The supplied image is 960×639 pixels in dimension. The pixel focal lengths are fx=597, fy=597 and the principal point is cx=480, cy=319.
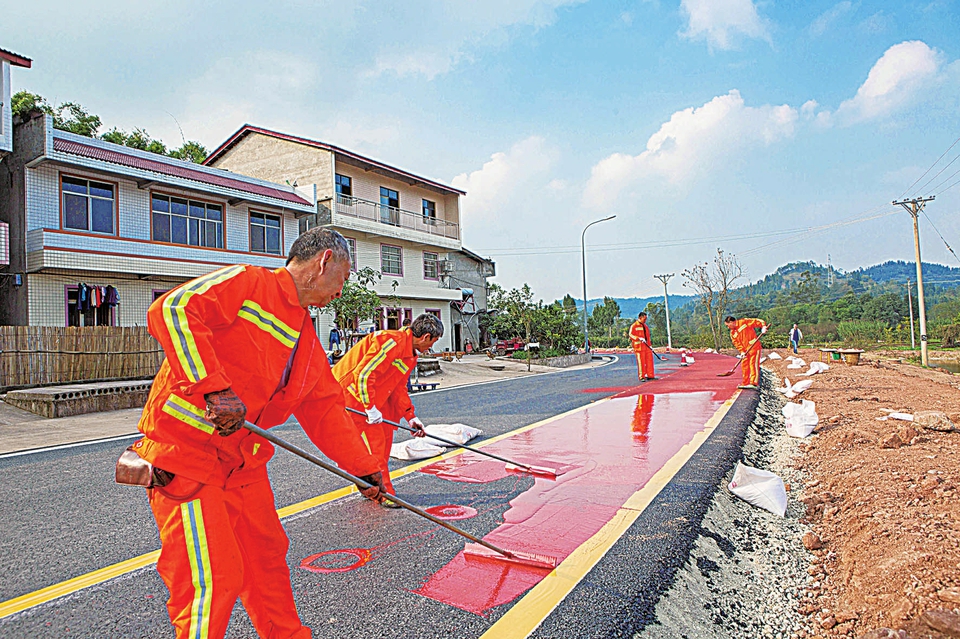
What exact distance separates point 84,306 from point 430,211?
1775 centimetres

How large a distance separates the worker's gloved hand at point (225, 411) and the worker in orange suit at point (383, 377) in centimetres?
231

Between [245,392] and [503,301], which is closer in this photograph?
[245,392]

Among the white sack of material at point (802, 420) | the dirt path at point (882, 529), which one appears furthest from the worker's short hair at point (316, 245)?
the white sack of material at point (802, 420)

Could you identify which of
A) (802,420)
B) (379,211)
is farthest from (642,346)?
(379,211)

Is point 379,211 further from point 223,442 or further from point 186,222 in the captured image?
point 223,442

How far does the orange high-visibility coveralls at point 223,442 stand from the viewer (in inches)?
75.7

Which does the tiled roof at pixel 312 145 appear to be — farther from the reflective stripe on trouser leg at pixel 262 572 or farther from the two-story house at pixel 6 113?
the reflective stripe on trouser leg at pixel 262 572

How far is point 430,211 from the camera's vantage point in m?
31.2

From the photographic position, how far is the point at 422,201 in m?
30.6

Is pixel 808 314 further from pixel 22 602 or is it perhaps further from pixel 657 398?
pixel 22 602

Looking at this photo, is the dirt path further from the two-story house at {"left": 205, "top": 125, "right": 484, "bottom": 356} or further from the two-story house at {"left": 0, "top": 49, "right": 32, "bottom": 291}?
the two-story house at {"left": 205, "top": 125, "right": 484, "bottom": 356}

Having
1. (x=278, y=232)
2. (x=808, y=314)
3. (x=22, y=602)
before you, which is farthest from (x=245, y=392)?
(x=808, y=314)

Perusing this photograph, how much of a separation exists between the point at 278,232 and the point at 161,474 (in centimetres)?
2141

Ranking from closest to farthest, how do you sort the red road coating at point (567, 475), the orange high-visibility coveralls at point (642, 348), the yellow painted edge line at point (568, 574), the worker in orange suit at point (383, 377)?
the yellow painted edge line at point (568, 574), the red road coating at point (567, 475), the worker in orange suit at point (383, 377), the orange high-visibility coveralls at point (642, 348)
